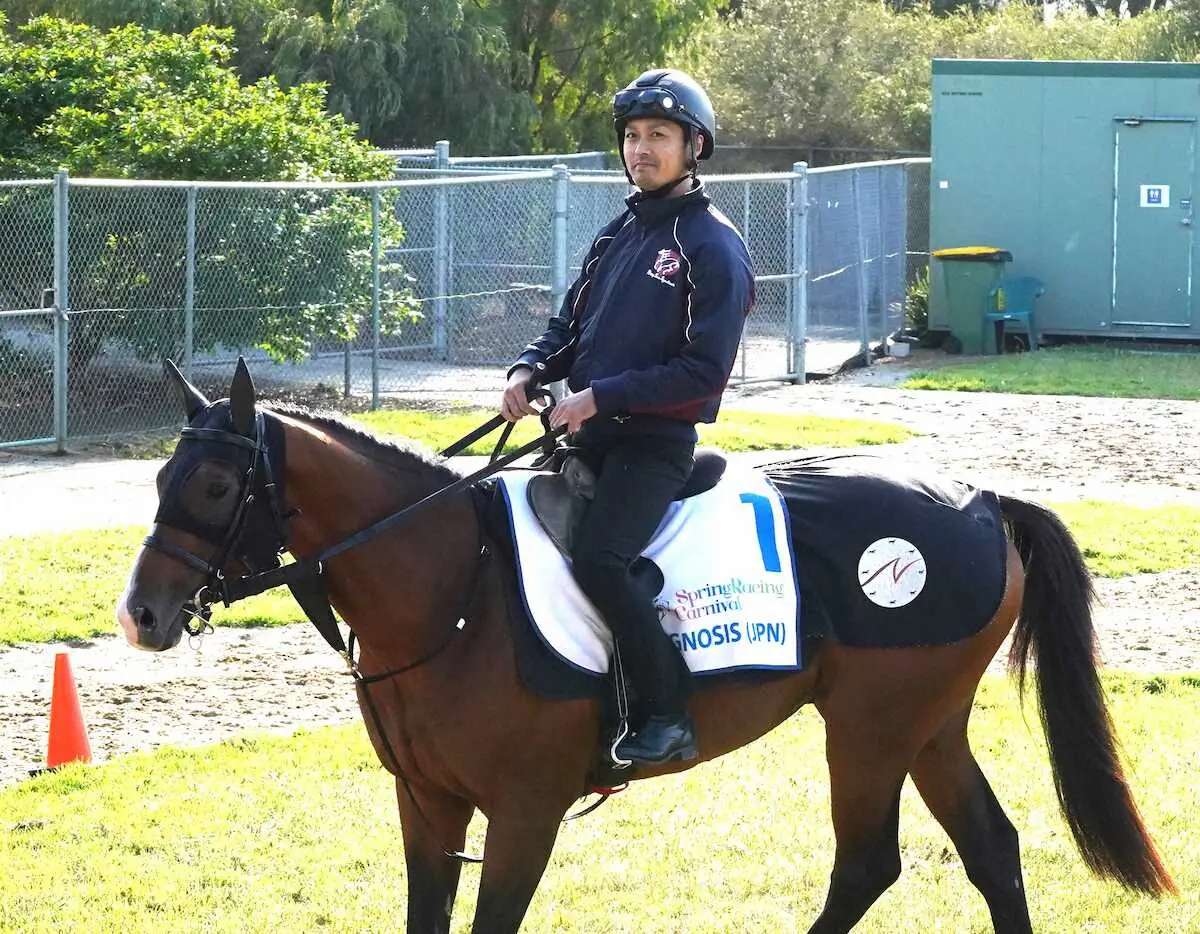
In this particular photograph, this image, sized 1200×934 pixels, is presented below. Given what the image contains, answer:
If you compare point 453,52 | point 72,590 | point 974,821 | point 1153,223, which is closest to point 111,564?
point 72,590

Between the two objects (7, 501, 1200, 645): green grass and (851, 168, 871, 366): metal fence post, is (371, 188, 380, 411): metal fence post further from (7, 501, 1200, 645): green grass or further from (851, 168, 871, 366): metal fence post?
(851, 168, 871, 366): metal fence post

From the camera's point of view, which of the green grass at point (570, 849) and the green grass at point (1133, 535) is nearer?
the green grass at point (570, 849)

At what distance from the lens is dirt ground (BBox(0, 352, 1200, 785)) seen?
7715 mm

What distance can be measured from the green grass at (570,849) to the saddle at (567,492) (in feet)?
4.97

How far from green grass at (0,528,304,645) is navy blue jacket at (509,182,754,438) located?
4.67 metres

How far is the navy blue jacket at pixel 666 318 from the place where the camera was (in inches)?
180

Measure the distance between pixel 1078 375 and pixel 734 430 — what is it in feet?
19.2

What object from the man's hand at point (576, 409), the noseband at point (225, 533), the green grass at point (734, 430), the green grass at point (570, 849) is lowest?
the green grass at point (570, 849)

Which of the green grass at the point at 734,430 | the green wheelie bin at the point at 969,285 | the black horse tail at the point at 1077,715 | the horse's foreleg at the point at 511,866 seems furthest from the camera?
the green wheelie bin at the point at 969,285

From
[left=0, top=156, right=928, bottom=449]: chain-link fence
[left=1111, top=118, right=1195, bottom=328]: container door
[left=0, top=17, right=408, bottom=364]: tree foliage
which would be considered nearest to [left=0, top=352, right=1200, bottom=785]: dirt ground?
[left=0, top=156, right=928, bottom=449]: chain-link fence

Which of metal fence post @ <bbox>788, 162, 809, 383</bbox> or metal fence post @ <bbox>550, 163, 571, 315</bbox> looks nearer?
metal fence post @ <bbox>550, 163, 571, 315</bbox>

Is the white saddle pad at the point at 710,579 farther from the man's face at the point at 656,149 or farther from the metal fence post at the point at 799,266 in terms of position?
the metal fence post at the point at 799,266

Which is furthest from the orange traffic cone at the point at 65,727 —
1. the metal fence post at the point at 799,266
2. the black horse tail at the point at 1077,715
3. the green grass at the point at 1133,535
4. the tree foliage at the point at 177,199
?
the metal fence post at the point at 799,266

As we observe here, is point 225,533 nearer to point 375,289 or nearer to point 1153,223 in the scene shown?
point 375,289
